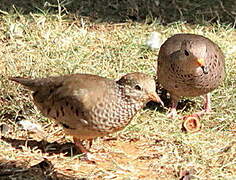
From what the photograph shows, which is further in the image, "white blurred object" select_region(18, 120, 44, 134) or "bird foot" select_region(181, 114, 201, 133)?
"bird foot" select_region(181, 114, 201, 133)

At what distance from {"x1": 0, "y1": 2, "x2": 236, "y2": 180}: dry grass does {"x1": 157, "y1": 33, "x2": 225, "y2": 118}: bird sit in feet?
0.84

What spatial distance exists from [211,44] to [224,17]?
2.46 m

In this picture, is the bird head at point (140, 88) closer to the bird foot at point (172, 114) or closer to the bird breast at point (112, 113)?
the bird breast at point (112, 113)

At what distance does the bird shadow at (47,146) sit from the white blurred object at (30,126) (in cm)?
11

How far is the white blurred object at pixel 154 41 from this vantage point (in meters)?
6.52

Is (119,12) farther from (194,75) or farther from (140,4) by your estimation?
(194,75)

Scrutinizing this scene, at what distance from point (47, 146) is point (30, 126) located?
31 cm

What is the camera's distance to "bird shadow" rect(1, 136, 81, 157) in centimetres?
448

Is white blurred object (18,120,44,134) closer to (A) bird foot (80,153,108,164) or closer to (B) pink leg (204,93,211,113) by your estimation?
(A) bird foot (80,153,108,164)

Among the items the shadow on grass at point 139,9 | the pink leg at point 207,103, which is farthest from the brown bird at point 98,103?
the shadow on grass at point 139,9

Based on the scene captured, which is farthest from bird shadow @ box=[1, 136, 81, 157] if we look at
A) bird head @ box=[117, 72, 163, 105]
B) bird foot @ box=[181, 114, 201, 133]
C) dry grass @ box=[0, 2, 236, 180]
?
bird foot @ box=[181, 114, 201, 133]

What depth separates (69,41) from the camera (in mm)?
6559

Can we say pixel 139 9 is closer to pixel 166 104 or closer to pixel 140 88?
pixel 166 104

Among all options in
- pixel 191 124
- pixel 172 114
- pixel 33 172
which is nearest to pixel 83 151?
pixel 33 172
